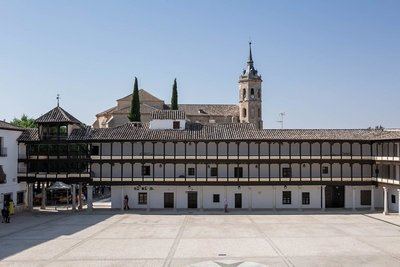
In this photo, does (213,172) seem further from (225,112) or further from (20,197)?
(225,112)

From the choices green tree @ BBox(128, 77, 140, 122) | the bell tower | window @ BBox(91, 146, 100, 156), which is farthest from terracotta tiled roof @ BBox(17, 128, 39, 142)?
the bell tower

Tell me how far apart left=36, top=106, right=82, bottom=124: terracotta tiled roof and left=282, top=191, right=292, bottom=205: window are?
25651 millimetres

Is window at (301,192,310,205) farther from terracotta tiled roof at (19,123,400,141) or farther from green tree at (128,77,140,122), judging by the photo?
green tree at (128,77,140,122)

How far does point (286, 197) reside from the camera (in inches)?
2144

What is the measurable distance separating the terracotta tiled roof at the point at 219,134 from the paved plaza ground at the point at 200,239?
826 centimetres

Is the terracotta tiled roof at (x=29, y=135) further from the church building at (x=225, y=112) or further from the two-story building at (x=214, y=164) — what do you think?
the church building at (x=225, y=112)

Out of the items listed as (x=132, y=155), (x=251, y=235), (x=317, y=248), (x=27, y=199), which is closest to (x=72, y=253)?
(x=251, y=235)

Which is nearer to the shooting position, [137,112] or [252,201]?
[252,201]

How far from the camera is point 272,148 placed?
54.8 metres

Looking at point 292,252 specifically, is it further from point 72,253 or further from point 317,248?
point 72,253

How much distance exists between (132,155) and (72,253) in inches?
897

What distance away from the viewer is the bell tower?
97312 mm

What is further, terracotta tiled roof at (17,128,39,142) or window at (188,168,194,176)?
window at (188,168,194,176)

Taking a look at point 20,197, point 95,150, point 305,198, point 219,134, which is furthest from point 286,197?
point 20,197
